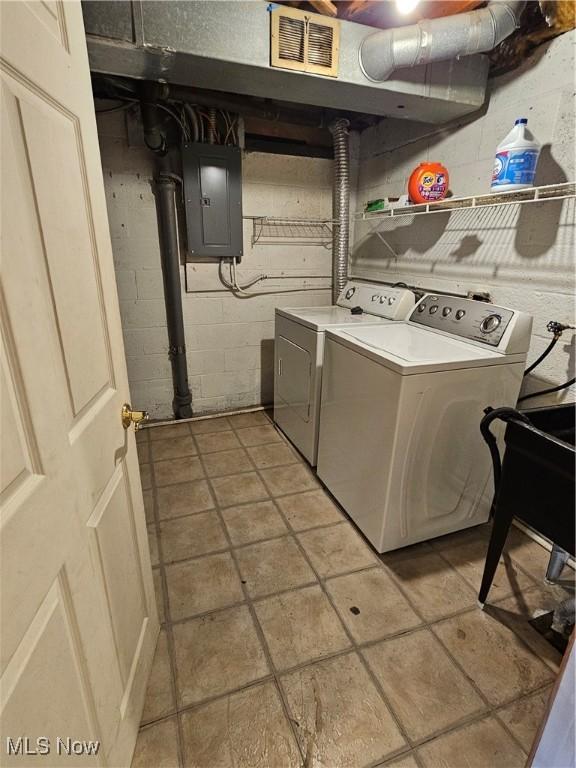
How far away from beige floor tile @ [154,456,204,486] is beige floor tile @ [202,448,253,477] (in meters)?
0.06

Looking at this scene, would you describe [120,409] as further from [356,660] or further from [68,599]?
[356,660]

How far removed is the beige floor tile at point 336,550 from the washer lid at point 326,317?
3.48 ft

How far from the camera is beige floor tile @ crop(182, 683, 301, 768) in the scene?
1.05 meters

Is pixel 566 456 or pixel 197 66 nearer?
pixel 566 456

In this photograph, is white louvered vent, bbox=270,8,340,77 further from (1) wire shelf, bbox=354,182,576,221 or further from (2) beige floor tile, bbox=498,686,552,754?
(2) beige floor tile, bbox=498,686,552,754

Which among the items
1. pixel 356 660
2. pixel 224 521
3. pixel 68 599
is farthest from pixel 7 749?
pixel 224 521

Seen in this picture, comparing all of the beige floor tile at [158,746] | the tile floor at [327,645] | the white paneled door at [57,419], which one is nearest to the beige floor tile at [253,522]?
the tile floor at [327,645]

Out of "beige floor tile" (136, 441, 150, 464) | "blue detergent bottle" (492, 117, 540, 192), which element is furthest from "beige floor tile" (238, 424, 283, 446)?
"blue detergent bottle" (492, 117, 540, 192)

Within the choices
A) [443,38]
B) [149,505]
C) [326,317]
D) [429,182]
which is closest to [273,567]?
[149,505]

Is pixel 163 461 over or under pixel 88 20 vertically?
under

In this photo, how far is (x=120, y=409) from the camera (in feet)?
3.37

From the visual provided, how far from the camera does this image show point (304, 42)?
1683 millimetres

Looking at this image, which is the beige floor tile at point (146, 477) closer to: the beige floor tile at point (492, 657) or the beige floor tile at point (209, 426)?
the beige floor tile at point (209, 426)

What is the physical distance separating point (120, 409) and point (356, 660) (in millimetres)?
1168
